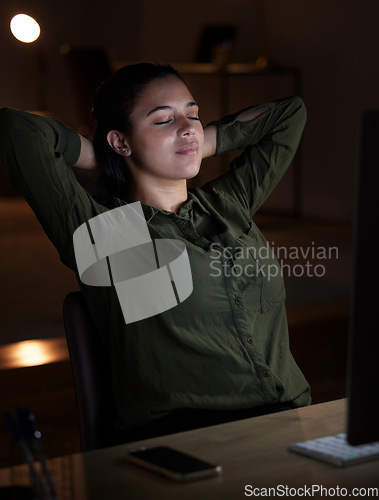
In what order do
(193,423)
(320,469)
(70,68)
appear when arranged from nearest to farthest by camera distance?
(320,469), (193,423), (70,68)

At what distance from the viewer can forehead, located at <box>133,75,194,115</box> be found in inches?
70.6

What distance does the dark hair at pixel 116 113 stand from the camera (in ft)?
5.95

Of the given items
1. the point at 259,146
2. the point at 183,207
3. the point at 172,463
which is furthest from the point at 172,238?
the point at 172,463

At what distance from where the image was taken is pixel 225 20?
252 inches

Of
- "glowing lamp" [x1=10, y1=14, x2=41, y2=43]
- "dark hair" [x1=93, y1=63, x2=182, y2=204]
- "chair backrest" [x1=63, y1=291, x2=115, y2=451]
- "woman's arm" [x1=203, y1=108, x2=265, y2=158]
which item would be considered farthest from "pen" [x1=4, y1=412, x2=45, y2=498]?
"glowing lamp" [x1=10, y1=14, x2=41, y2=43]

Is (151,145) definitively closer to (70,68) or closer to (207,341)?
(207,341)

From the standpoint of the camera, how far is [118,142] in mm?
1855

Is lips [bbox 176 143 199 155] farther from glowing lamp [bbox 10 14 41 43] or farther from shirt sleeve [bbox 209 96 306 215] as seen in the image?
glowing lamp [bbox 10 14 41 43]

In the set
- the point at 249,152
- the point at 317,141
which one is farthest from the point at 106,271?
the point at 317,141

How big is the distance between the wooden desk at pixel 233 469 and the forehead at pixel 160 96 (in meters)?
0.87

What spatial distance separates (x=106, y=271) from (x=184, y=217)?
0.75 feet

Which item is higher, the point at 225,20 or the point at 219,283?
the point at 225,20

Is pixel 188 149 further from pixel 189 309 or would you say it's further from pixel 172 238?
pixel 189 309

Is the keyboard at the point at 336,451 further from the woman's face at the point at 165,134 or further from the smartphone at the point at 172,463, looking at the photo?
the woman's face at the point at 165,134
